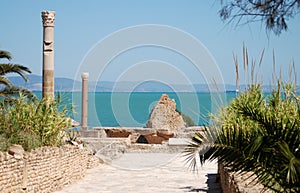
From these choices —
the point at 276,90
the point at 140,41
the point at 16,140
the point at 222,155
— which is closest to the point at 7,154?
the point at 16,140

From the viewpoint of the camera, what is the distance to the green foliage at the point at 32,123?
10.0 meters

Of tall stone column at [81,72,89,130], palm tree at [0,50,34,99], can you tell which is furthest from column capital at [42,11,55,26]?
tall stone column at [81,72,89,130]

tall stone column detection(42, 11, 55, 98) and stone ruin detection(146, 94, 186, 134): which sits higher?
tall stone column detection(42, 11, 55, 98)

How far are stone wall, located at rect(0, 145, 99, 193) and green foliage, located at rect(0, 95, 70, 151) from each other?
1.07 ft

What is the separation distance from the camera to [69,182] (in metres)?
11.4

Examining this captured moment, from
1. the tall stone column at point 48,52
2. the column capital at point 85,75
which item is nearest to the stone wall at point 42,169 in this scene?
the tall stone column at point 48,52

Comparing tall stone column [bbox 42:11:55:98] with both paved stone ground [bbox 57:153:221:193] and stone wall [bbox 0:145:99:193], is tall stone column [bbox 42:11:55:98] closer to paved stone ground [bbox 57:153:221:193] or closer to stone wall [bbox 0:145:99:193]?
stone wall [bbox 0:145:99:193]

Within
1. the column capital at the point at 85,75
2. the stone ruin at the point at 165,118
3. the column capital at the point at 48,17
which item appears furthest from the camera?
the stone ruin at the point at 165,118

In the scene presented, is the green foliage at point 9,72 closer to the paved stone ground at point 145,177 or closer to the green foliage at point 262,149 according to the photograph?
the paved stone ground at point 145,177

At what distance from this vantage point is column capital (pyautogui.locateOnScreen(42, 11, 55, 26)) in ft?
45.8

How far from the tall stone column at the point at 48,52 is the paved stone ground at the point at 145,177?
2.65m

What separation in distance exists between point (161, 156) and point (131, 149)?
130 cm

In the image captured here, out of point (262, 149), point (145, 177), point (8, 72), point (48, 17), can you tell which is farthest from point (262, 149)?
point (8, 72)

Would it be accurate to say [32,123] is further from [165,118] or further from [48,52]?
[165,118]
